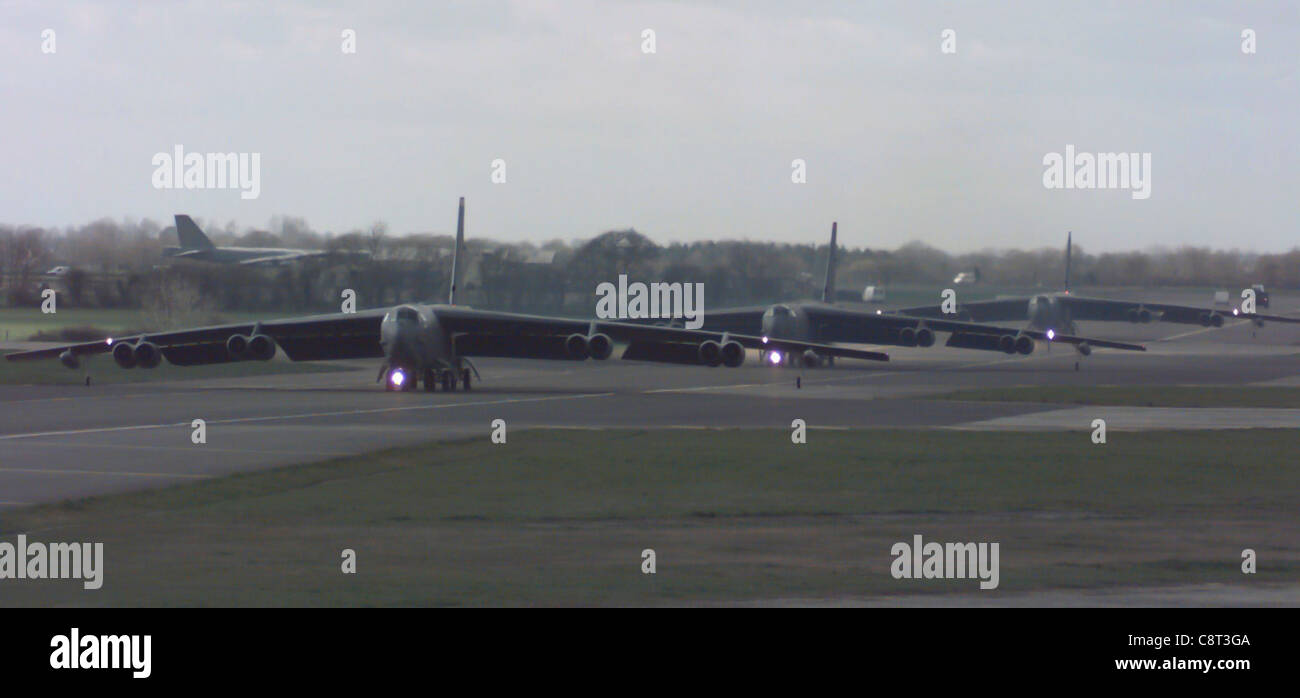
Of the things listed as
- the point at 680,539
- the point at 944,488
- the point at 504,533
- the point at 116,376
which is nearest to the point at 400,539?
the point at 504,533

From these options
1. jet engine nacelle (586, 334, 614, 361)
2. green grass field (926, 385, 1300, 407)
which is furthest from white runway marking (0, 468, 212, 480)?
green grass field (926, 385, 1300, 407)

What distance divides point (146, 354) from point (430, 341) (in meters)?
9.17

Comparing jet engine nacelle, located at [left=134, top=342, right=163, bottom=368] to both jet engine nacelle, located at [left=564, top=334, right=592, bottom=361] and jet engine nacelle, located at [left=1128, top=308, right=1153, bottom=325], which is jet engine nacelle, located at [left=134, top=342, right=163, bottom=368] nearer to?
jet engine nacelle, located at [left=564, top=334, right=592, bottom=361]

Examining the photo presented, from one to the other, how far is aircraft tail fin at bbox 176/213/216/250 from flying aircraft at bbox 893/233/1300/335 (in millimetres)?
36683

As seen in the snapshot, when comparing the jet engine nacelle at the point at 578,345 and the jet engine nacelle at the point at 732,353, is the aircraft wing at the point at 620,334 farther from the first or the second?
the jet engine nacelle at the point at 732,353

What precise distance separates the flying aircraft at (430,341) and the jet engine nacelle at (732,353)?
3 centimetres

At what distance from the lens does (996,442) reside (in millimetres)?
27359

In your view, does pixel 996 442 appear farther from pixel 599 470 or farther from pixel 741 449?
pixel 599 470

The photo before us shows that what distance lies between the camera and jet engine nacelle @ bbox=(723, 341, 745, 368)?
41.9 m

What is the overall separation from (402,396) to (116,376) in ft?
53.1

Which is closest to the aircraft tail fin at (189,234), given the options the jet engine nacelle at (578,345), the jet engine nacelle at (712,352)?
the jet engine nacelle at (578,345)

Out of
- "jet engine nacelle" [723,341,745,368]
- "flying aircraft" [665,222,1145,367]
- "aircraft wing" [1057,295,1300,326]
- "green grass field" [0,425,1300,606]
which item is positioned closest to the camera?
"green grass field" [0,425,1300,606]

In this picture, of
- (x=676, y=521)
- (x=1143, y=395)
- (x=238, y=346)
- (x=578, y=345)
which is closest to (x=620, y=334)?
(x=578, y=345)

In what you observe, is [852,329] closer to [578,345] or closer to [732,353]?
[578,345]
